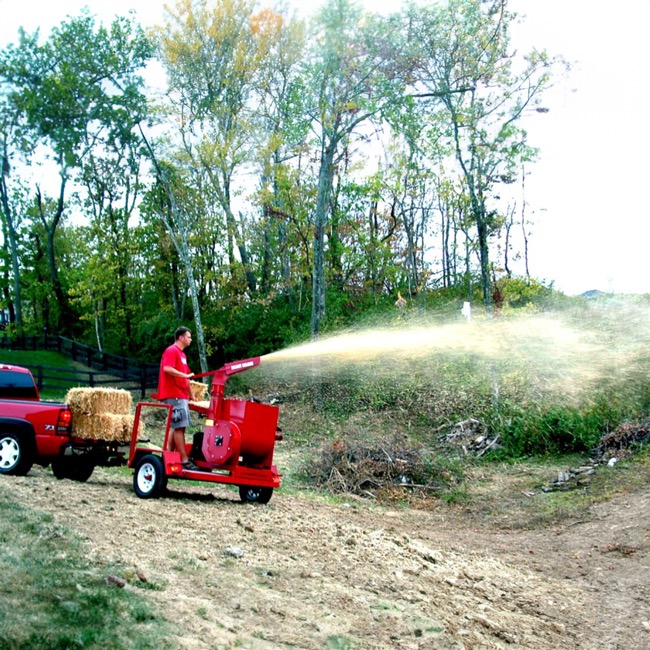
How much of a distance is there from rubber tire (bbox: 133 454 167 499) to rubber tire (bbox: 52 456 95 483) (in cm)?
154

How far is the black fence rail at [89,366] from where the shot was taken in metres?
27.7

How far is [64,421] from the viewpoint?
36.1ft

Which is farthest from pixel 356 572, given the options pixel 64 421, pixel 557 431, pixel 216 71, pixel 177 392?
pixel 216 71

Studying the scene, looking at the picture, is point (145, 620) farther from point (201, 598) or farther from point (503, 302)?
point (503, 302)

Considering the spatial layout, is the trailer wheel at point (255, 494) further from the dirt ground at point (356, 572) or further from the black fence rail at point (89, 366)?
the black fence rail at point (89, 366)

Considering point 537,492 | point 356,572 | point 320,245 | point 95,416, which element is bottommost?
point 537,492

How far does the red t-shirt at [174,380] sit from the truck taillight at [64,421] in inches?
72.6

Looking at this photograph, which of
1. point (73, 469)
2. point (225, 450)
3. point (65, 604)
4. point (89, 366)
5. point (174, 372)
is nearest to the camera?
point (65, 604)

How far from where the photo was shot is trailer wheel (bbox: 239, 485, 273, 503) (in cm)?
1061

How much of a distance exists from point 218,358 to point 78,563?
26.7 m

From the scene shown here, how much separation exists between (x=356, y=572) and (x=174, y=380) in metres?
3.88

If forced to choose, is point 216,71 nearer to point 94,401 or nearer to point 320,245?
point 320,245

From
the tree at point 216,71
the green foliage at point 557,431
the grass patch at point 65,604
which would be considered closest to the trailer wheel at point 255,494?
the grass patch at point 65,604

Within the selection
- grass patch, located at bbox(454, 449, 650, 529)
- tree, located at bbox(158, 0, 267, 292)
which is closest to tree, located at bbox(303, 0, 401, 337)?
tree, located at bbox(158, 0, 267, 292)
